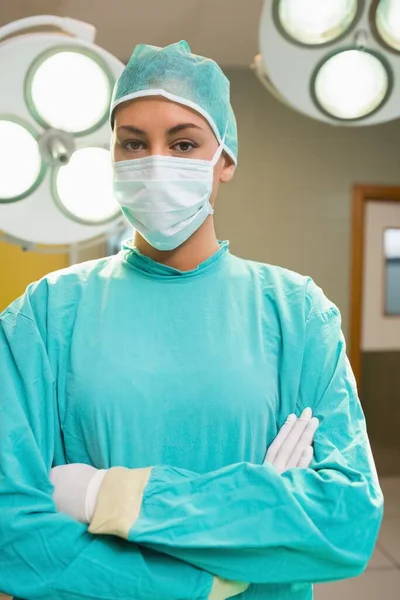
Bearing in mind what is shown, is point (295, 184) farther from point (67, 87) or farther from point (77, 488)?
point (77, 488)

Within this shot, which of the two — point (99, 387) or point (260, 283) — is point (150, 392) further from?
point (260, 283)

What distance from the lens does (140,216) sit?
3.25 feet

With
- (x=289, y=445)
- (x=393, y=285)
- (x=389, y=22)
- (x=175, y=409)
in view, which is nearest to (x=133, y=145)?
(x=175, y=409)

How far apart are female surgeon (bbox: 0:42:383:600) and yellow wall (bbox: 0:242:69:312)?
1.64 metres

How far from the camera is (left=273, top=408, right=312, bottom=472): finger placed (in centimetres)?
90

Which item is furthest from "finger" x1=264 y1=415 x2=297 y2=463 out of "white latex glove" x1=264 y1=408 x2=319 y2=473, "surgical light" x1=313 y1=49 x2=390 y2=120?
"surgical light" x1=313 y1=49 x2=390 y2=120

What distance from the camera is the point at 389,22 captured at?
5.33 feet

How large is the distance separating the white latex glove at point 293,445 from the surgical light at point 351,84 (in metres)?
1.08

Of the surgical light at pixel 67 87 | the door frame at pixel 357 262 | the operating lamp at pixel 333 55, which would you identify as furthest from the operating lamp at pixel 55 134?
the door frame at pixel 357 262

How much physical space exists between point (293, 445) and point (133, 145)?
0.56 metres

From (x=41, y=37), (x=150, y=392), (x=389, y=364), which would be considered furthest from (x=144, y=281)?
(x=389, y=364)

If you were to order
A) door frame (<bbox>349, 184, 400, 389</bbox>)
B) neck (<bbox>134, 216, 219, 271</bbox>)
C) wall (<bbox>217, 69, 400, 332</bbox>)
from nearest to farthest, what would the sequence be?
neck (<bbox>134, 216, 219, 271</bbox>)
wall (<bbox>217, 69, 400, 332</bbox>)
door frame (<bbox>349, 184, 400, 389</bbox>)

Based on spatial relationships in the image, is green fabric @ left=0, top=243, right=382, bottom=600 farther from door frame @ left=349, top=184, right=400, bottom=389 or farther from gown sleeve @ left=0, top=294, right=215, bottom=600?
door frame @ left=349, top=184, right=400, bottom=389

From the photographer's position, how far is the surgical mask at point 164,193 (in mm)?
964
